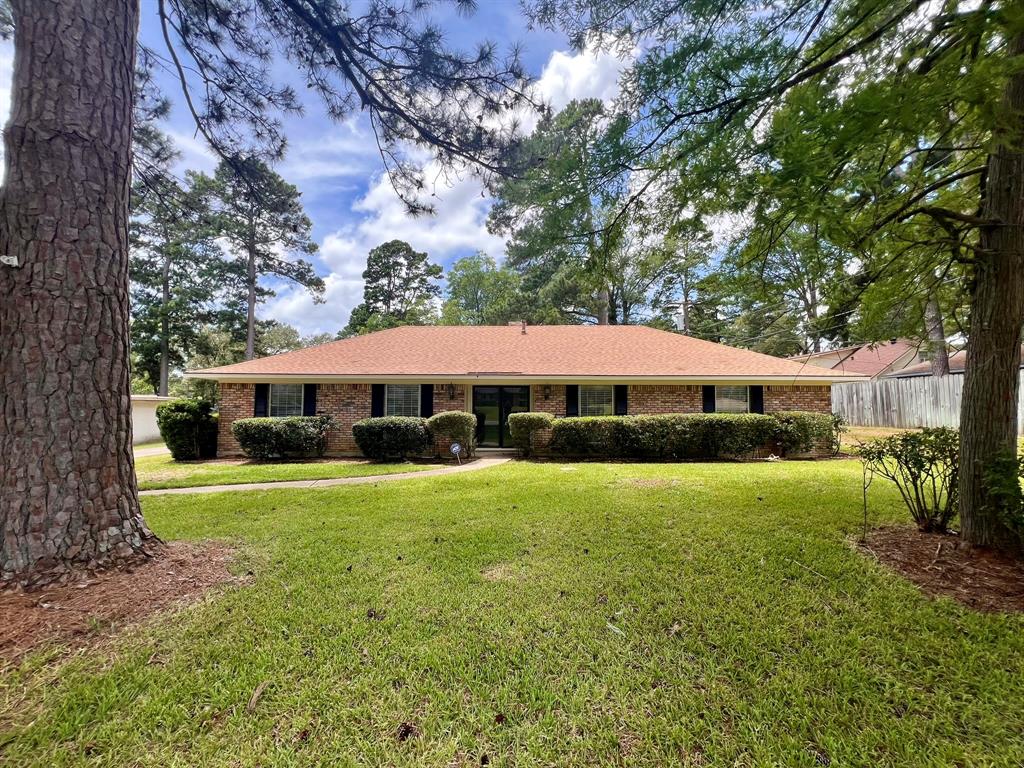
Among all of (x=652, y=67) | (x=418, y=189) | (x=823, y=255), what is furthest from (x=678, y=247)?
(x=418, y=189)

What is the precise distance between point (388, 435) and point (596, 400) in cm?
590

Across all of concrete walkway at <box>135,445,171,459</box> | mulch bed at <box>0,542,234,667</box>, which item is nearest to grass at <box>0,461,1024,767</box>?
mulch bed at <box>0,542,234,667</box>

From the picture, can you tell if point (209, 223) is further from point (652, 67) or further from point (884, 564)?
point (884, 564)

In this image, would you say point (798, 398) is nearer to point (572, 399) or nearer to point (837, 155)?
point (572, 399)

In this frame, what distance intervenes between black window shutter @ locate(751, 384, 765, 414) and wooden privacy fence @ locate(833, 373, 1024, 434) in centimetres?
616

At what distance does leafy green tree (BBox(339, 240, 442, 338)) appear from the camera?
3272 centimetres

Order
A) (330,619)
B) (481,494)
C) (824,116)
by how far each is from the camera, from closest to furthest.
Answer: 1. (824,116)
2. (330,619)
3. (481,494)

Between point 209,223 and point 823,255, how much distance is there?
9339mm

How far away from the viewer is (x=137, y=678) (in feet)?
7.54

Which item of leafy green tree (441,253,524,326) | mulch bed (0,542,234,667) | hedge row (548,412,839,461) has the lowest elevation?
mulch bed (0,542,234,667)

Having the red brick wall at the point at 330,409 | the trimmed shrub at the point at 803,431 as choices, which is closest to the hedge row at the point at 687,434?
the trimmed shrub at the point at 803,431

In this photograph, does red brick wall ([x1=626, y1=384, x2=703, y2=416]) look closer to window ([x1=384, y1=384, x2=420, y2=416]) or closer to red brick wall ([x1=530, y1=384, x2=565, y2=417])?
red brick wall ([x1=530, y1=384, x2=565, y2=417])

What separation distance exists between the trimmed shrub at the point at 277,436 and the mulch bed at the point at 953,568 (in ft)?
36.5

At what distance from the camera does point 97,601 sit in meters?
2.87
